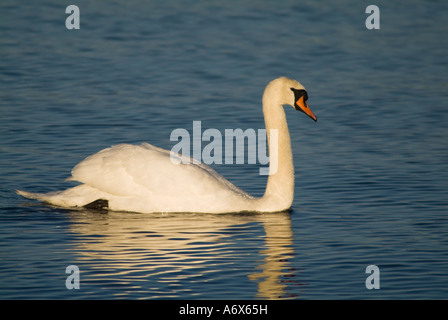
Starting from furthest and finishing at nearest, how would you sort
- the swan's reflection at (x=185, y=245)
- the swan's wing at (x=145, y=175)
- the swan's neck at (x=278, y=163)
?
the swan's neck at (x=278, y=163), the swan's wing at (x=145, y=175), the swan's reflection at (x=185, y=245)

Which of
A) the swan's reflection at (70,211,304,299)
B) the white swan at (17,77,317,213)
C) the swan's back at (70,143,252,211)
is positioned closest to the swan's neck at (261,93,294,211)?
the white swan at (17,77,317,213)

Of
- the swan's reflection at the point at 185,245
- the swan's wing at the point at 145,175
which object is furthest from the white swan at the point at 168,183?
the swan's reflection at the point at 185,245

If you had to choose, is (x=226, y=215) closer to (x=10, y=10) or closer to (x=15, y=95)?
(x=15, y=95)

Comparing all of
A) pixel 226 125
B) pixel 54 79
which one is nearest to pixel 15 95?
pixel 54 79

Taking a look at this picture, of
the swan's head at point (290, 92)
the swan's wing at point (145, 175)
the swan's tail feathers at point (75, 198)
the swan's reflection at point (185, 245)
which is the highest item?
the swan's head at point (290, 92)

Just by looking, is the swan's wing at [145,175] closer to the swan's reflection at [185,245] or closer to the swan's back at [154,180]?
the swan's back at [154,180]

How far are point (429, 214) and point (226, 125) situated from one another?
5.46 metres

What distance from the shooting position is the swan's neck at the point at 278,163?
41.2ft

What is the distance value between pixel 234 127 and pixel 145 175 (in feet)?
15.0

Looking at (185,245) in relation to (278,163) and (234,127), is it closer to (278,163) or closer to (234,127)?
(278,163)

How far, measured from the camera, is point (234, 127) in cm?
1662

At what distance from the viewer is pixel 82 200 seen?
12.6m

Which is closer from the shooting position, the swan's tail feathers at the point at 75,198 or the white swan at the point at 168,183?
the white swan at the point at 168,183

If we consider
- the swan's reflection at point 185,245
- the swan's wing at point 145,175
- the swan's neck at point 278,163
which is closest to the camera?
the swan's reflection at point 185,245
